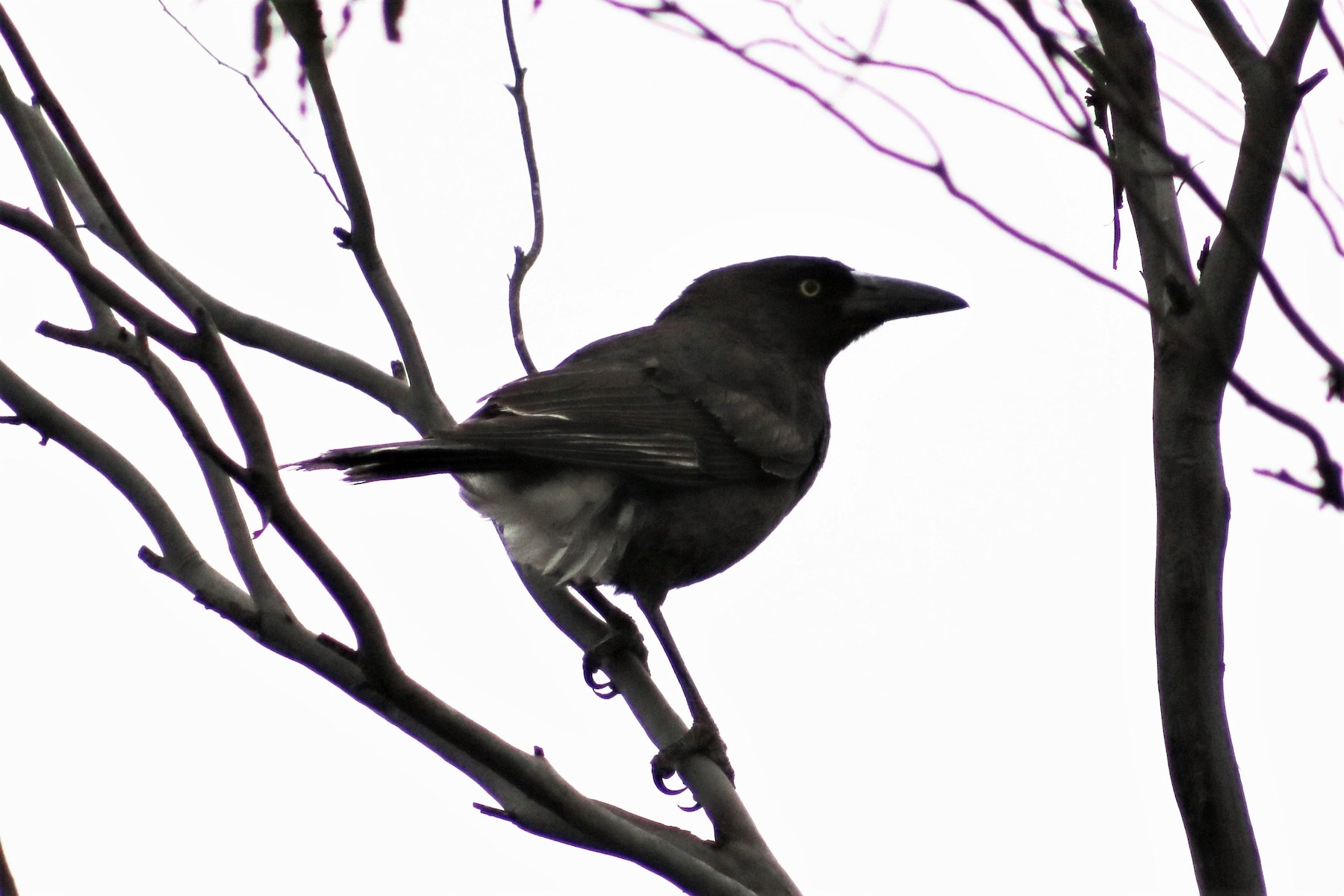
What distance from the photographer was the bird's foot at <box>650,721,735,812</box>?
3941mm

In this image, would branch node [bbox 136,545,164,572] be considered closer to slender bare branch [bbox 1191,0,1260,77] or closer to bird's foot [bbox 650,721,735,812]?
bird's foot [bbox 650,721,735,812]

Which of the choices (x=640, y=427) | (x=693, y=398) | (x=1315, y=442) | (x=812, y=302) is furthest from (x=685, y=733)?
(x=812, y=302)

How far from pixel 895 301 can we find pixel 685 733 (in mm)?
3003

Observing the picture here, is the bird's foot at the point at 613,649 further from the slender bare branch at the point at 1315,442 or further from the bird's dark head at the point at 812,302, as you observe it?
the slender bare branch at the point at 1315,442

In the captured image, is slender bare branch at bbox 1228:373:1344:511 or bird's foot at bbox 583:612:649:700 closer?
slender bare branch at bbox 1228:373:1344:511

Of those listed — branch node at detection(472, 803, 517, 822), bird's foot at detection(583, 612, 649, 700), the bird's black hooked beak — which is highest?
the bird's black hooked beak

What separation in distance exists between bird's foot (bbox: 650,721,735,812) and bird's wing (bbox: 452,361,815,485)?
925 millimetres

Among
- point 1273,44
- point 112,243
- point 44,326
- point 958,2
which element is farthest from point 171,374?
point 1273,44

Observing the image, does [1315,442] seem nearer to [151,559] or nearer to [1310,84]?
[1310,84]

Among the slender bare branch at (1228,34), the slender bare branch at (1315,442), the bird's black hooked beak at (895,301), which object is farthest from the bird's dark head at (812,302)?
the slender bare branch at (1315,442)

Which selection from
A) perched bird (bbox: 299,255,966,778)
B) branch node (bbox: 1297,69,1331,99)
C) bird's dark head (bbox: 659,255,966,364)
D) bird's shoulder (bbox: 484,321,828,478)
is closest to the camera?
branch node (bbox: 1297,69,1331,99)

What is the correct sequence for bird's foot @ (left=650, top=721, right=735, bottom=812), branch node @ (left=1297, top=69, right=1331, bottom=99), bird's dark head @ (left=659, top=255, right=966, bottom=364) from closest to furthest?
branch node @ (left=1297, top=69, right=1331, bottom=99) → bird's foot @ (left=650, top=721, right=735, bottom=812) → bird's dark head @ (left=659, top=255, right=966, bottom=364)

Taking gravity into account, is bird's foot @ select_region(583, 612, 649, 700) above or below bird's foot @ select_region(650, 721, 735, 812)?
above

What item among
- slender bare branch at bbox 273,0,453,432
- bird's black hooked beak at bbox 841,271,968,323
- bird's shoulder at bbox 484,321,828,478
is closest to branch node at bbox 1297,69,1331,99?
slender bare branch at bbox 273,0,453,432
